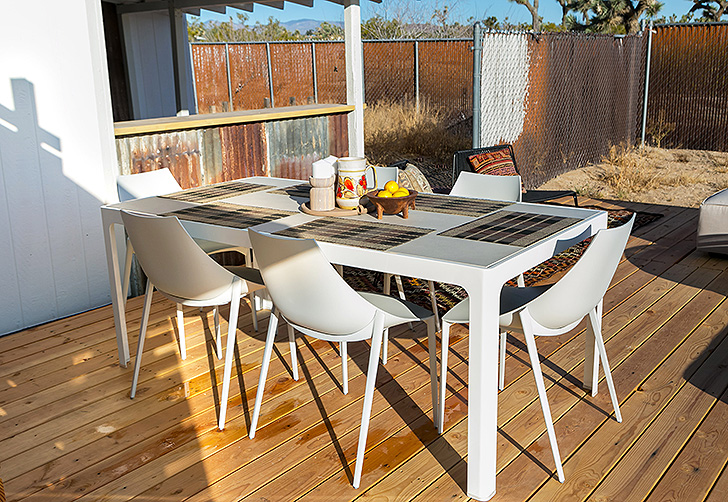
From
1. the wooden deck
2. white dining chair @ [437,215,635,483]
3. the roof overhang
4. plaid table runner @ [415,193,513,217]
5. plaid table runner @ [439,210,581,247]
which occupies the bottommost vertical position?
the wooden deck

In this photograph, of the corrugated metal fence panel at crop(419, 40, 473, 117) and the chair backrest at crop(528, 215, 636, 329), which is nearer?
the chair backrest at crop(528, 215, 636, 329)

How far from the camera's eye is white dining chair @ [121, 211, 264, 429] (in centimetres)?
263

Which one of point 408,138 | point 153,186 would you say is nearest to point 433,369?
point 153,186

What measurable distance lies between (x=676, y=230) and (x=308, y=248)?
14.8 feet

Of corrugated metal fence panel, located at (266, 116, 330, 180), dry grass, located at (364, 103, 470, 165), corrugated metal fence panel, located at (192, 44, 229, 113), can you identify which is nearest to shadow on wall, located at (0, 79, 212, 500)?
corrugated metal fence panel, located at (266, 116, 330, 180)

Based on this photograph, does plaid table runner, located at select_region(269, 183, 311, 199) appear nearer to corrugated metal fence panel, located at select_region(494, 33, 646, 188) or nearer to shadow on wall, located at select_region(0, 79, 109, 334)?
shadow on wall, located at select_region(0, 79, 109, 334)

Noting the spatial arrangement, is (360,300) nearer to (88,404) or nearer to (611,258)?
(611,258)

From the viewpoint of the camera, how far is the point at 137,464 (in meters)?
2.50

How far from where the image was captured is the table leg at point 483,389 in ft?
7.02

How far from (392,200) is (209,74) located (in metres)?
10.2

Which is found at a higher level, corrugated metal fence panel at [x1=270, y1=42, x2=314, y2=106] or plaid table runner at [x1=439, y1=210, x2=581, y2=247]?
corrugated metal fence panel at [x1=270, y1=42, x2=314, y2=106]

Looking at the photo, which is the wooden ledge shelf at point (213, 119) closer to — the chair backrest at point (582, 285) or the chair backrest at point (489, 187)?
the chair backrest at point (489, 187)

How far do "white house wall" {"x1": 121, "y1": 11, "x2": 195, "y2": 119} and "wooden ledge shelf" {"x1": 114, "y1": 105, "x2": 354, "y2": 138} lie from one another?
2367 mm

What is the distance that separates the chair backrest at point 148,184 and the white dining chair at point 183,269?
0.99 m
